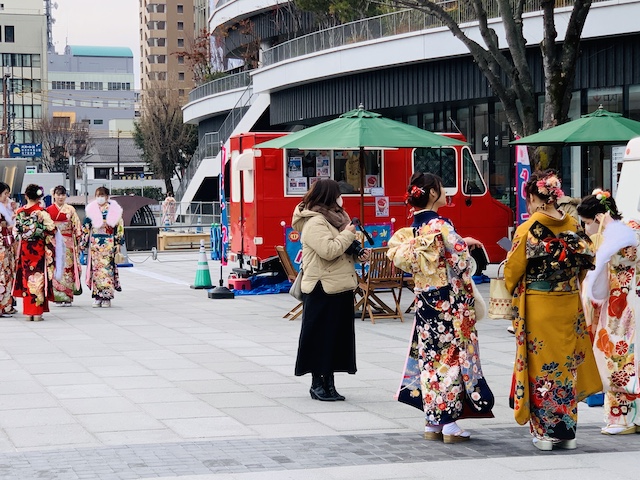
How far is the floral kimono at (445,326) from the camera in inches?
277

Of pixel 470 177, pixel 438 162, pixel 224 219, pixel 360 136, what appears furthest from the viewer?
pixel 224 219

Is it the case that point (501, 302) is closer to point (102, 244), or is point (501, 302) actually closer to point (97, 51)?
point (102, 244)

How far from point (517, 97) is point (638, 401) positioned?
29.2 feet

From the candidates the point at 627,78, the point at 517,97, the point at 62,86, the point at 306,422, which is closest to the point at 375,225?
the point at 517,97

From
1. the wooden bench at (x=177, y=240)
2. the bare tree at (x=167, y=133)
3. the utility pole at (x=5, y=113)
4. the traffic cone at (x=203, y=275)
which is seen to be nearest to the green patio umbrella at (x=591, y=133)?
the traffic cone at (x=203, y=275)

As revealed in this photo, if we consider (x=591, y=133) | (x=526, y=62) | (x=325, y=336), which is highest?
(x=526, y=62)

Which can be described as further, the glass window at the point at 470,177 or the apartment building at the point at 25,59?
Answer: the apartment building at the point at 25,59

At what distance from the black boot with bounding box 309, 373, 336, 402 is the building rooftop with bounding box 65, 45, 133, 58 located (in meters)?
162

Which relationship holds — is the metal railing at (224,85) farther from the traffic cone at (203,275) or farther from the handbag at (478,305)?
the handbag at (478,305)

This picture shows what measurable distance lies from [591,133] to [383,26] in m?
16.4

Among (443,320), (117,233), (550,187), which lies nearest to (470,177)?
(117,233)

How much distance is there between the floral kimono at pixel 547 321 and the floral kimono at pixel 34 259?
896 centimetres

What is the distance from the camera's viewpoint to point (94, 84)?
162750 millimetres

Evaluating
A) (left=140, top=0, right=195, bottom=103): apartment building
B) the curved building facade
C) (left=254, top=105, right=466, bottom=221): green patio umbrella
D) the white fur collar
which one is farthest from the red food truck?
(left=140, top=0, right=195, bottom=103): apartment building
